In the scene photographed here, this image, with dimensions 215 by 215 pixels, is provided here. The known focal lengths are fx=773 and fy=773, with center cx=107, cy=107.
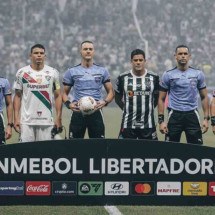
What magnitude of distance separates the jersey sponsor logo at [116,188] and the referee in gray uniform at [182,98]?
1898mm

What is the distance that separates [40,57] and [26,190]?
230 centimetres

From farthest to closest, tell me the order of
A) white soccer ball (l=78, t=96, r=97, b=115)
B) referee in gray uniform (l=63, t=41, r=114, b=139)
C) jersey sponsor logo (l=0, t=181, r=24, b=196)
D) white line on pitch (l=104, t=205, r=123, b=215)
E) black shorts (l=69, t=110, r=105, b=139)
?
black shorts (l=69, t=110, r=105, b=139), referee in gray uniform (l=63, t=41, r=114, b=139), white soccer ball (l=78, t=96, r=97, b=115), jersey sponsor logo (l=0, t=181, r=24, b=196), white line on pitch (l=104, t=205, r=123, b=215)

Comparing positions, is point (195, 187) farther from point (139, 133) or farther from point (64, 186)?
point (139, 133)

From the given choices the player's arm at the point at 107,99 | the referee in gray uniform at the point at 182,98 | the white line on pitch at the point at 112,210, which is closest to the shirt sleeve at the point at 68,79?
the player's arm at the point at 107,99

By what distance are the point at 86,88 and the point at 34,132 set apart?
0.92 metres

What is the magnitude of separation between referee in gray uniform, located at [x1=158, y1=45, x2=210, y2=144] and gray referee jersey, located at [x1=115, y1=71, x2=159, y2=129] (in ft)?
0.46

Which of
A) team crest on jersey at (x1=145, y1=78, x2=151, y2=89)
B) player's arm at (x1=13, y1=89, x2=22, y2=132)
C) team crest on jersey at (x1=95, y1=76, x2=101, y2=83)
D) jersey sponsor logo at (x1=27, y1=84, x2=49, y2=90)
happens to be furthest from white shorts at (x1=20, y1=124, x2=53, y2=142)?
team crest on jersey at (x1=145, y1=78, x2=151, y2=89)

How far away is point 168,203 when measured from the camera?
338 inches

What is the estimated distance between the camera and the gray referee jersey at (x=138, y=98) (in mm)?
10125

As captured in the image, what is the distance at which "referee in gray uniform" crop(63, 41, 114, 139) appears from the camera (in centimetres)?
1032

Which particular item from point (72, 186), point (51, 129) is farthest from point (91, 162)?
point (51, 129)

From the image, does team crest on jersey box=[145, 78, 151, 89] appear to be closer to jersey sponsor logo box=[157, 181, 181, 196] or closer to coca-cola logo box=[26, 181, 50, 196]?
jersey sponsor logo box=[157, 181, 181, 196]

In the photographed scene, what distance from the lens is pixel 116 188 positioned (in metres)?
8.53

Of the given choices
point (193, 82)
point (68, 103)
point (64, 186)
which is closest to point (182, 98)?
point (193, 82)
